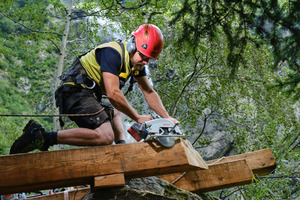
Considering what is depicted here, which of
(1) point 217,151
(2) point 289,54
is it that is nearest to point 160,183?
(2) point 289,54

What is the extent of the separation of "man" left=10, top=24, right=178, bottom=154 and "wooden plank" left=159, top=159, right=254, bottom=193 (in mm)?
860

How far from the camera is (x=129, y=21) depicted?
10.7m

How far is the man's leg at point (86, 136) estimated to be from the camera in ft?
9.51

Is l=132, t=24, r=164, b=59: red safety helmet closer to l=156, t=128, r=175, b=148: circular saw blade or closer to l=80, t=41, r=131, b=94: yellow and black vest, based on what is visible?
l=80, t=41, r=131, b=94: yellow and black vest

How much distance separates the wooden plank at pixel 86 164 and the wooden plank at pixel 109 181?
33 mm

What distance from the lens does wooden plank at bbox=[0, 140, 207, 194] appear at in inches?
90.1

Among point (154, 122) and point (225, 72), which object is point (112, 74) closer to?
point (154, 122)

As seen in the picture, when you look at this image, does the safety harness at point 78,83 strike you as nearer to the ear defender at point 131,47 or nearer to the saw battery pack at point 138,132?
the ear defender at point 131,47

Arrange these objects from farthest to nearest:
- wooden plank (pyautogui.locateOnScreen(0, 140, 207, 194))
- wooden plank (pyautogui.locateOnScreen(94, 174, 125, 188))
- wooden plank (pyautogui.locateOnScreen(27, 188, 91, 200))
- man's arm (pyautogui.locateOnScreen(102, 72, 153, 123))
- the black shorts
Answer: wooden plank (pyautogui.locateOnScreen(27, 188, 91, 200))
the black shorts
man's arm (pyautogui.locateOnScreen(102, 72, 153, 123))
wooden plank (pyautogui.locateOnScreen(94, 174, 125, 188))
wooden plank (pyautogui.locateOnScreen(0, 140, 207, 194))

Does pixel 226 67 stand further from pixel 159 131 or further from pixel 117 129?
pixel 159 131

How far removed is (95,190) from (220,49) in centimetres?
723

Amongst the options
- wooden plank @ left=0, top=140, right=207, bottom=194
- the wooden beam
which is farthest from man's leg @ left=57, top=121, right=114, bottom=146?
the wooden beam

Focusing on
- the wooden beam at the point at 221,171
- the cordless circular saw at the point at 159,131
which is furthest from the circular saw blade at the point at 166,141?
the wooden beam at the point at 221,171

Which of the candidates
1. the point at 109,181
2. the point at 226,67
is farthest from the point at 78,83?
the point at 226,67
